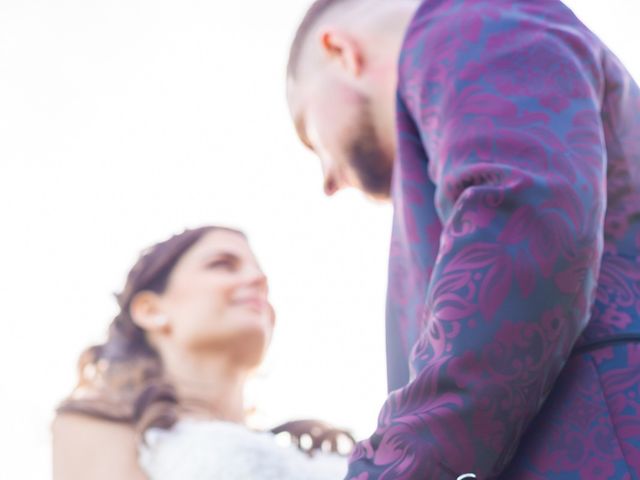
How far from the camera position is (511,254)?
3.69 ft

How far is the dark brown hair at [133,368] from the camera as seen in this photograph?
318cm

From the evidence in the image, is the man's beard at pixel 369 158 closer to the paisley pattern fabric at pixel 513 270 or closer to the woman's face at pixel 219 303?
the paisley pattern fabric at pixel 513 270

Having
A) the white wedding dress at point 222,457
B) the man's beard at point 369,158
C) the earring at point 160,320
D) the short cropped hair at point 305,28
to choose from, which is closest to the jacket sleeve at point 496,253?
the man's beard at point 369,158

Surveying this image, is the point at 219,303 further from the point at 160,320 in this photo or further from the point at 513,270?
the point at 513,270

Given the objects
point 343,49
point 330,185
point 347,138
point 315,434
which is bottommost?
point 315,434

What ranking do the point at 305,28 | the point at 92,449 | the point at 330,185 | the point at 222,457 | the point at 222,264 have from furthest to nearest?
the point at 222,264 < the point at 92,449 < the point at 222,457 < the point at 305,28 < the point at 330,185

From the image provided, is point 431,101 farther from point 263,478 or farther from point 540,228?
point 263,478

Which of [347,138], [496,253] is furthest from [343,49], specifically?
[496,253]

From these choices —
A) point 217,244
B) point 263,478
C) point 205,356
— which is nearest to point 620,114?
point 263,478

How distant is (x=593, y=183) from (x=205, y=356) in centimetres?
250

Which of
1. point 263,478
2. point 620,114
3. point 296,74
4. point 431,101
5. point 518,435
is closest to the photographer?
point 518,435

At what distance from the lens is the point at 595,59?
1.37 metres

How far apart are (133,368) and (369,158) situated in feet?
6.81

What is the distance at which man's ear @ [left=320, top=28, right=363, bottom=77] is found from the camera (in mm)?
1711
